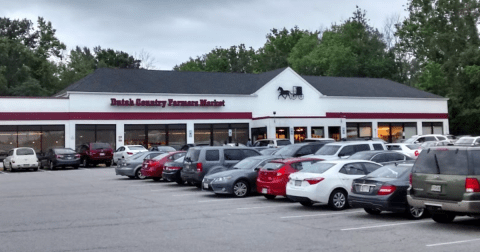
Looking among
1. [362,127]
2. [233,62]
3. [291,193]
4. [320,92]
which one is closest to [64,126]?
[320,92]

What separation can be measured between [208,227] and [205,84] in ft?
142

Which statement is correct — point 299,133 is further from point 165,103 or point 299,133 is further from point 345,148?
point 345,148

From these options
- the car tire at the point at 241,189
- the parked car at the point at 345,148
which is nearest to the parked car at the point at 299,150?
the parked car at the point at 345,148

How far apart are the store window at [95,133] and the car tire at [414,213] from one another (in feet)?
126

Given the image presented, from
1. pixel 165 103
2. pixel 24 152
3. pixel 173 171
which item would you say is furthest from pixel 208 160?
pixel 165 103

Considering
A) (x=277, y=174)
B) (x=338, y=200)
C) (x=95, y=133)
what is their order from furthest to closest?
(x=95, y=133) → (x=277, y=174) → (x=338, y=200)

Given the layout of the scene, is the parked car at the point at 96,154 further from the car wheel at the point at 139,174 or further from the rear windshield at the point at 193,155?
the rear windshield at the point at 193,155

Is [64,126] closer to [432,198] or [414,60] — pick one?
[432,198]

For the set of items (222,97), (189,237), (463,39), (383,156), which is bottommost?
(189,237)

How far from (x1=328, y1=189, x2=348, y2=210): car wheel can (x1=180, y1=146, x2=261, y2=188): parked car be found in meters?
6.32

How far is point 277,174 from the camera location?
1712 centimetres

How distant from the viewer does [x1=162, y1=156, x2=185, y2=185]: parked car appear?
23531 mm

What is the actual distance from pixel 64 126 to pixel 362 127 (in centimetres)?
3038

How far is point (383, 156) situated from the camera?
20.0 meters
